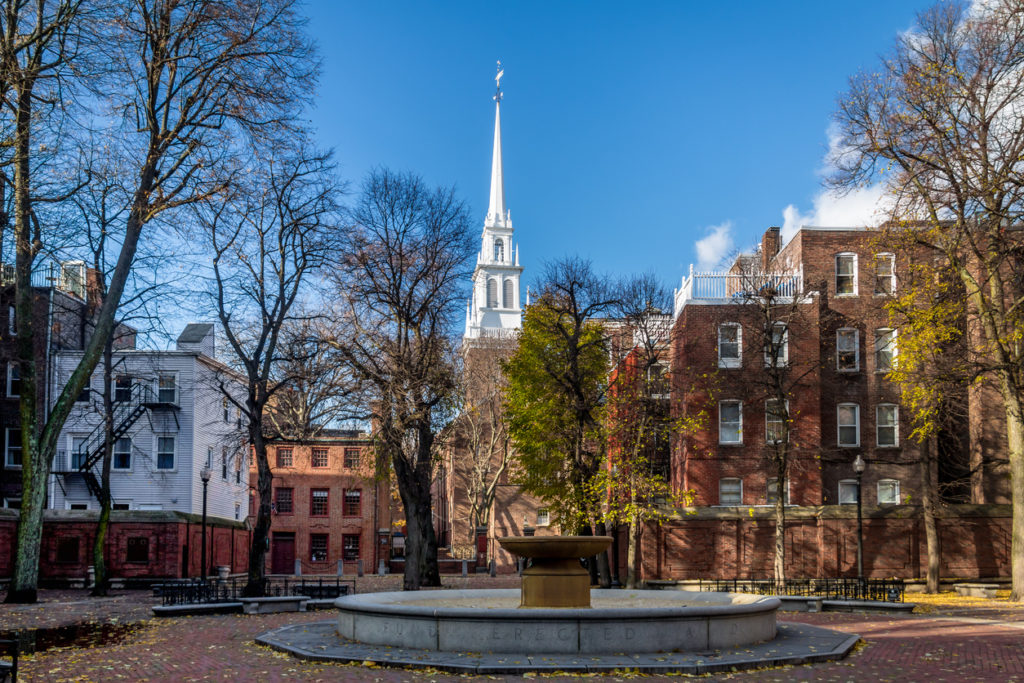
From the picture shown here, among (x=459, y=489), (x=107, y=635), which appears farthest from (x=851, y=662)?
(x=459, y=489)

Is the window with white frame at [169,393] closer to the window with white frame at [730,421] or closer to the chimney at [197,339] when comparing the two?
the chimney at [197,339]

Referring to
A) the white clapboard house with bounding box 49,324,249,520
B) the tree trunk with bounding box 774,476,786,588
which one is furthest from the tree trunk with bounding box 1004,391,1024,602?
the white clapboard house with bounding box 49,324,249,520

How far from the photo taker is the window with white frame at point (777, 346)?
3606cm

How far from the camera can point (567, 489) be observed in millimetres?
A: 39656

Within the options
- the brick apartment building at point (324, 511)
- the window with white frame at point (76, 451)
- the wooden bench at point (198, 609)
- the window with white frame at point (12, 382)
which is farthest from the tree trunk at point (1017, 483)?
the window with white frame at point (12, 382)

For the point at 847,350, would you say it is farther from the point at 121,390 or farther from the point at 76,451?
the point at 76,451

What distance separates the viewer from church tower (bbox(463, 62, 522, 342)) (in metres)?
91.3

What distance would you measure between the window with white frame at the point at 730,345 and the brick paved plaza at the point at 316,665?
16961mm

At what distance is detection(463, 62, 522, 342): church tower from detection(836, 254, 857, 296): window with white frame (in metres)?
50.7

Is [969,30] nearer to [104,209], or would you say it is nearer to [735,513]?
[735,513]

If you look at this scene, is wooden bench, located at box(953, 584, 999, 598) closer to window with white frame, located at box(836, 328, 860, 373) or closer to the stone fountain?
window with white frame, located at box(836, 328, 860, 373)

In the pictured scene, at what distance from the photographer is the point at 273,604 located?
2614 cm

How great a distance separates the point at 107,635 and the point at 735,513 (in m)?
24.9

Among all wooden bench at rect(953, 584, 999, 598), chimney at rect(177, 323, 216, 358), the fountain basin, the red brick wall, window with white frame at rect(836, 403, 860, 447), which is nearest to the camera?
the fountain basin
